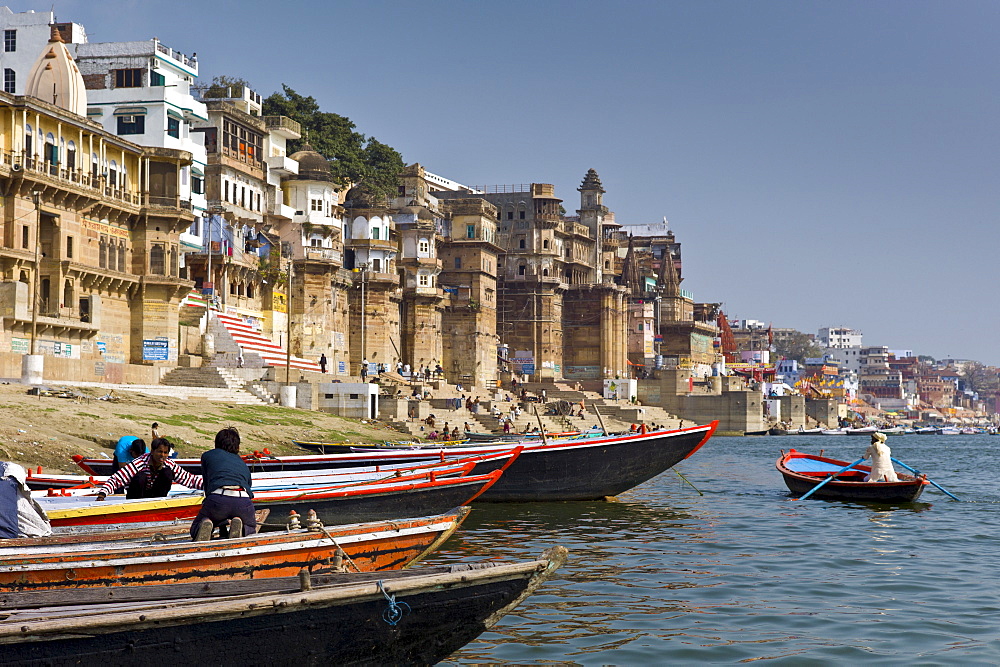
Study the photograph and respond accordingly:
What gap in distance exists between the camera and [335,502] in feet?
52.8

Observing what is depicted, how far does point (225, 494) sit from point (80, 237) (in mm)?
32067

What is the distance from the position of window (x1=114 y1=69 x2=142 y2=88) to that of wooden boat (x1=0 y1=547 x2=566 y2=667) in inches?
1756

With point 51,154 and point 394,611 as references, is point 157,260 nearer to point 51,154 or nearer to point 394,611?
point 51,154

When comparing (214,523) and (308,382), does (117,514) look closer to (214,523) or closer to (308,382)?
(214,523)

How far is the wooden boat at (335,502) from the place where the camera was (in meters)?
12.9

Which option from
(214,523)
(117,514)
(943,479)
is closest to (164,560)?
(214,523)

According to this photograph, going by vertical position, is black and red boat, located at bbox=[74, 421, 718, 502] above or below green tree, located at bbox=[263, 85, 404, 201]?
below

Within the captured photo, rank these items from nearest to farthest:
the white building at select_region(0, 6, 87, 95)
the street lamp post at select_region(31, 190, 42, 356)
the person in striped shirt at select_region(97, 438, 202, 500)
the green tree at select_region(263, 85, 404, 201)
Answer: the person in striped shirt at select_region(97, 438, 202, 500) → the street lamp post at select_region(31, 190, 42, 356) → the white building at select_region(0, 6, 87, 95) → the green tree at select_region(263, 85, 404, 201)

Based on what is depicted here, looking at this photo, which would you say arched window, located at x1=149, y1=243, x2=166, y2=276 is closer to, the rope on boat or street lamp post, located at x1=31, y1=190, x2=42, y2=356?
street lamp post, located at x1=31, y1=190, x2=42, y2=356

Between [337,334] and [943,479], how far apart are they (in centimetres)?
3640

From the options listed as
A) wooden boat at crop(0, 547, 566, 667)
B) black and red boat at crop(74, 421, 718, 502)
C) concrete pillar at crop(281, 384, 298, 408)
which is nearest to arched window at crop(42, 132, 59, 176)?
concrete pillar at crop(281, 384, 298, 408)

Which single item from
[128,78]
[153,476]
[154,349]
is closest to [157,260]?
[154,349]

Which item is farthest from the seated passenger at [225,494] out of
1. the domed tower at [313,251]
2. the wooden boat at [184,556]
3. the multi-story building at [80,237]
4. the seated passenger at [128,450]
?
the domed tower at [313,251]

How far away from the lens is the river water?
11594 millimetres
